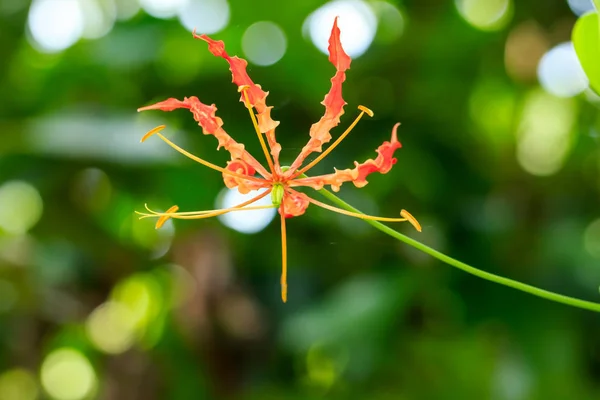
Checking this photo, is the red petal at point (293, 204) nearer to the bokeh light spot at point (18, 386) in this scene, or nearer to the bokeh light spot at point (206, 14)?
the bokeh light spot at point (206, 14)

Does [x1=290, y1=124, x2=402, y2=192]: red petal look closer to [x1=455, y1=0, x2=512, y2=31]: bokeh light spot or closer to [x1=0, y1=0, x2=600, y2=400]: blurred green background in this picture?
[x1=0, y1=0, x2=600, y2=400]: blurred green background

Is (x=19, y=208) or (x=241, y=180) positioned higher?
(x=241, y=180)

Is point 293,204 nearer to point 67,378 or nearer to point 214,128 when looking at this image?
point 214,128

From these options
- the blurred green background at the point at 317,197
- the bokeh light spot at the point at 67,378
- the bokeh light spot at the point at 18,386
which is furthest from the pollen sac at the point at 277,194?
the bokeh light spot at the point at 67,378

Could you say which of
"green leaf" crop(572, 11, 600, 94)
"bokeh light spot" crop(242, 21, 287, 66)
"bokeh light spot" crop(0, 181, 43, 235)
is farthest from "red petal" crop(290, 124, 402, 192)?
"bokeh light spot" crop(0, 181, 43, 235)

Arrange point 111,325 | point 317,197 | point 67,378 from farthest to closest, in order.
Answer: point 67,378 → point 111,325 → point 317,197

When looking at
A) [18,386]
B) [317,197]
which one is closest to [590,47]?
[317,197]
